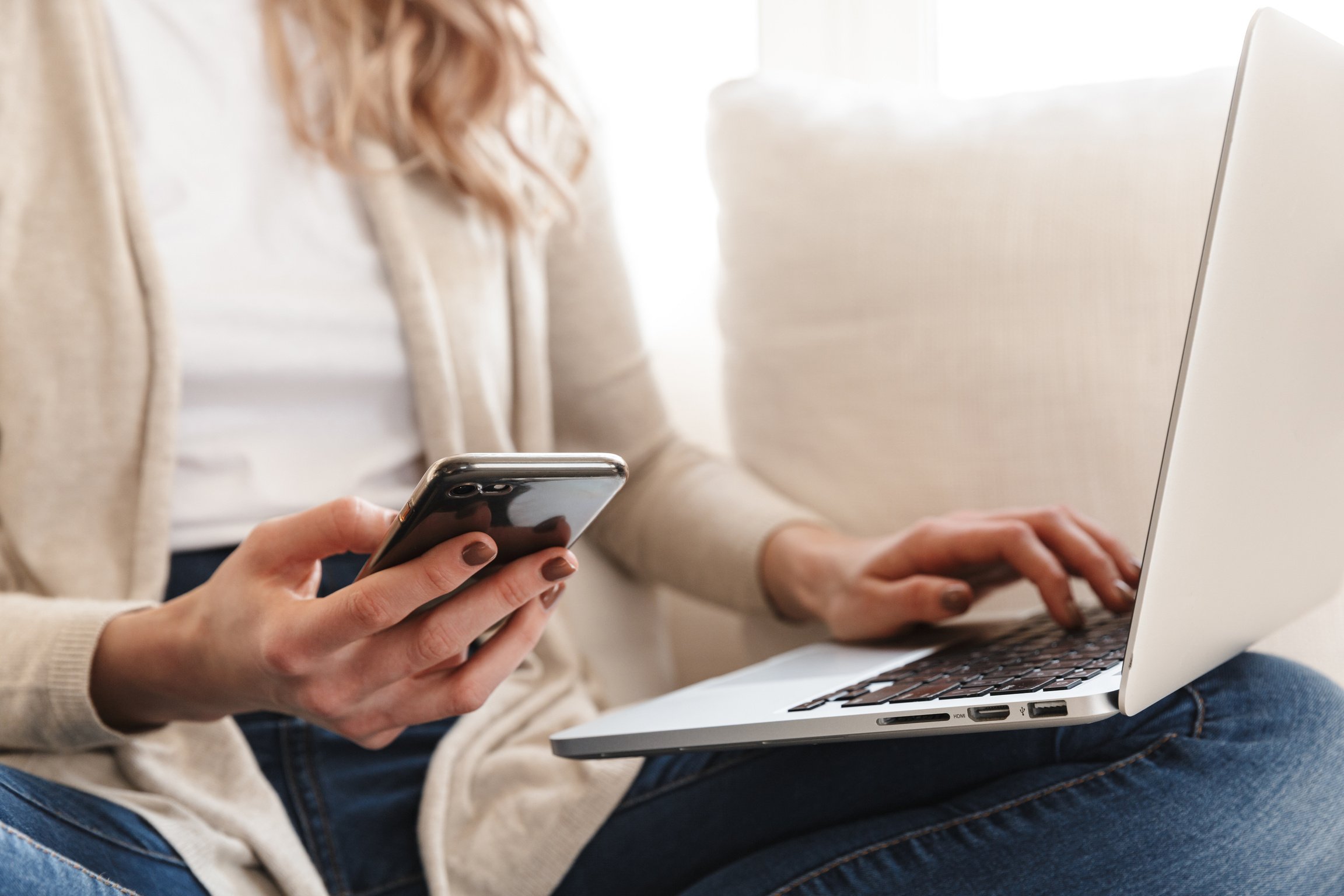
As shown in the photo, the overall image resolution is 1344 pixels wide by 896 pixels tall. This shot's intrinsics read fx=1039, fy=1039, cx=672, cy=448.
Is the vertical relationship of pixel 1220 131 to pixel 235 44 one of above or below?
below

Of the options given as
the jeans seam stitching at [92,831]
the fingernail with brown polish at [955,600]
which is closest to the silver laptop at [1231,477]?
the fingernail with brown polish at [955,600]

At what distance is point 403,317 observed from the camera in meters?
0.83

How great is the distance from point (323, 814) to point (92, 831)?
6.4 inches

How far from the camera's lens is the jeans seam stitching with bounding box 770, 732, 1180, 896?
22.4 inches

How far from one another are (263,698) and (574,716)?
1.06 feet

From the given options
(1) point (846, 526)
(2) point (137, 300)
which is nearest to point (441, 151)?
(2) point (137, 300)

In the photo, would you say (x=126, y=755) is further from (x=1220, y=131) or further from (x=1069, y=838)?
(x=1220, y=131)

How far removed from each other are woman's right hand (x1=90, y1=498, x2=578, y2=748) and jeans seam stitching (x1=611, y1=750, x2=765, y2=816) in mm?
192

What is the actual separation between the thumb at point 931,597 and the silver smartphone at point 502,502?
30 centimetres

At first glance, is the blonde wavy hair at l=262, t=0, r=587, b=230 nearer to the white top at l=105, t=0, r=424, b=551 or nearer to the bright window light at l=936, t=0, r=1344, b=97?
the white top at l=105, t=0, r=424, b=551

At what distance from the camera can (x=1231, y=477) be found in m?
0.45

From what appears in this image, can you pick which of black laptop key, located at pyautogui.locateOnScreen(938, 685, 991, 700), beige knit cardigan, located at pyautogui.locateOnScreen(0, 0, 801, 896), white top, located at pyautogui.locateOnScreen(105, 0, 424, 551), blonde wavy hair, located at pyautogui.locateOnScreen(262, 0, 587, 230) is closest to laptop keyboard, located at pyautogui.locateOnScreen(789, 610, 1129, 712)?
black laptop key, located at pyautogui.locateOnScreen(938, 685, 991, 700)

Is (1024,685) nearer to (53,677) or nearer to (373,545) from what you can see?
(373,545)

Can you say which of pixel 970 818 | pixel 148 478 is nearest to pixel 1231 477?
pixel 970 818
